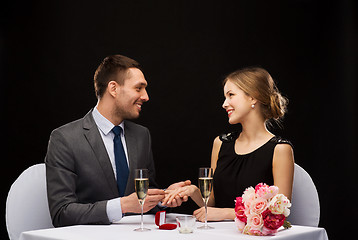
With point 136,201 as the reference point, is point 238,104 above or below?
above

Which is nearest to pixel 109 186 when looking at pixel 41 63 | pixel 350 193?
pixel 41 63

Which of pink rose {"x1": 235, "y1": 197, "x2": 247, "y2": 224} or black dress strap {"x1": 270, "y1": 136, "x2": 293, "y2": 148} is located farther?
black dress strap {"x1": 270, "y1": 136, "x2": 293, "y2": 148}

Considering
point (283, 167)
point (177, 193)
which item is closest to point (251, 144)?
point (283, 167)

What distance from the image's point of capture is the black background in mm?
4074

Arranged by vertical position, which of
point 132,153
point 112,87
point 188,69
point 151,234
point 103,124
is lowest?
point 151,234

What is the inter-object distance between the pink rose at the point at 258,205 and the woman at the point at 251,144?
2.62 feet

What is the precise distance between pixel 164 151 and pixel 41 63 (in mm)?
1365

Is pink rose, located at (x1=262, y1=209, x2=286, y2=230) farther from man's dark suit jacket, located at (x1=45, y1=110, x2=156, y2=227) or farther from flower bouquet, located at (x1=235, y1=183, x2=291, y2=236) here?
man's dark suit jacket, located at (x1=45, y1=110, x2=156, y2=227)

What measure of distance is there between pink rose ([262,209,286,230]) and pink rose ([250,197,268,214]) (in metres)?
0.02

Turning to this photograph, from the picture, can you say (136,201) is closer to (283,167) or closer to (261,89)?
(283,167)

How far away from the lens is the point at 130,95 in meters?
2.94

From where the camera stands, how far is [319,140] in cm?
407

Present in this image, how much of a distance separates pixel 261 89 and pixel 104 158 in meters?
0.99

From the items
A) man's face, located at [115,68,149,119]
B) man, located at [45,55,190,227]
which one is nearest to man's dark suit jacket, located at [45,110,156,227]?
man, located at [45,55,190,227]
